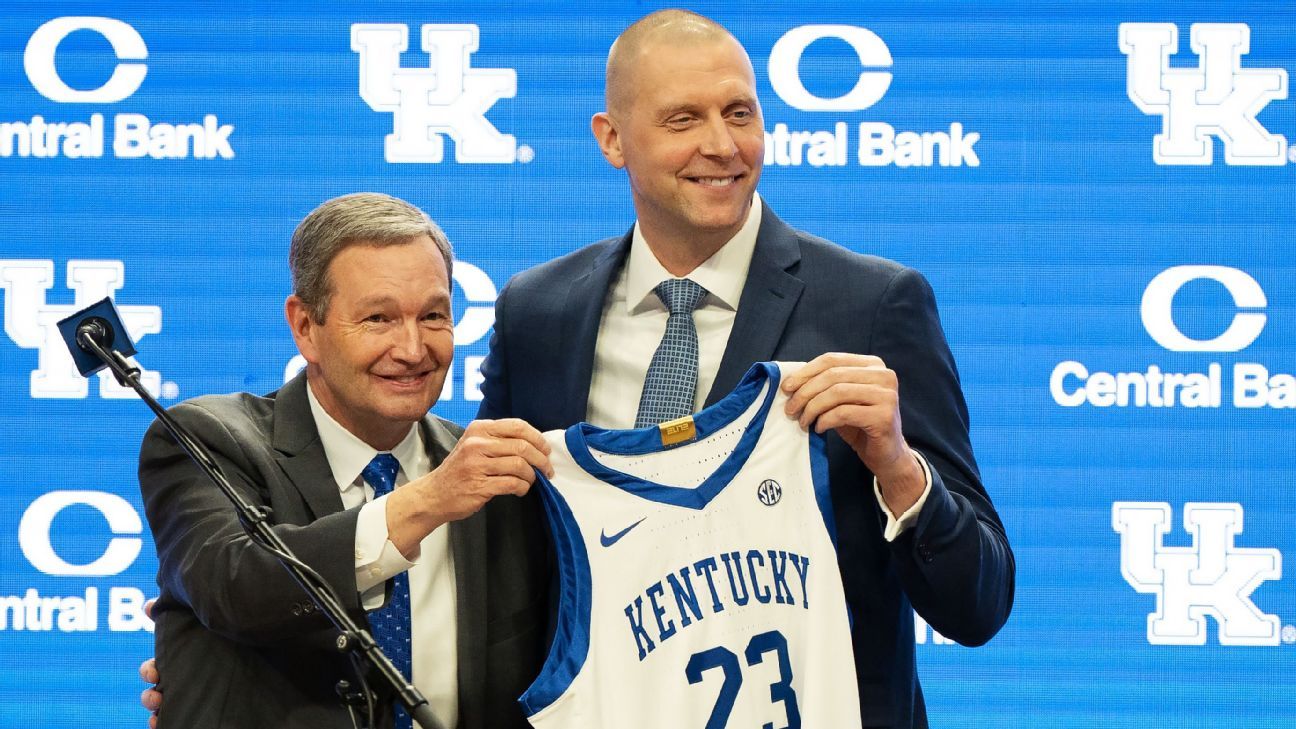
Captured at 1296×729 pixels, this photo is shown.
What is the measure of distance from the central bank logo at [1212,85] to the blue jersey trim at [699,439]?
1871mm

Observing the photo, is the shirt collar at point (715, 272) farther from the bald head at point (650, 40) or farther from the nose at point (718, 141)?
the bald head at point (650, 40)

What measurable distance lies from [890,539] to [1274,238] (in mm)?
1964

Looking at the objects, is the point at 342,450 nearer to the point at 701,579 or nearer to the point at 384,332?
the point at 384,332

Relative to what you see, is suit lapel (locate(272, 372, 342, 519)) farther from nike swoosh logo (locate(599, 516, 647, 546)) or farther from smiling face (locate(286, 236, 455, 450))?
nike swoosh logo (locate(599, 516, 647, 546))

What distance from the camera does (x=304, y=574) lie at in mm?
1897

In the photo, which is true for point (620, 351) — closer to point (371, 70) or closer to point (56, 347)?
point (371, 70)

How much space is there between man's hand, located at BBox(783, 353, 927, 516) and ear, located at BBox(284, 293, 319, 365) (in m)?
0.75

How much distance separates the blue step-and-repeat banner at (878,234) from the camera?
11.8 ft

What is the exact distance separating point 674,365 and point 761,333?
0.16 metres

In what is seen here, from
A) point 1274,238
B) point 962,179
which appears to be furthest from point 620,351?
point 1274,238

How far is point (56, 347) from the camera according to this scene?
12.2 feet

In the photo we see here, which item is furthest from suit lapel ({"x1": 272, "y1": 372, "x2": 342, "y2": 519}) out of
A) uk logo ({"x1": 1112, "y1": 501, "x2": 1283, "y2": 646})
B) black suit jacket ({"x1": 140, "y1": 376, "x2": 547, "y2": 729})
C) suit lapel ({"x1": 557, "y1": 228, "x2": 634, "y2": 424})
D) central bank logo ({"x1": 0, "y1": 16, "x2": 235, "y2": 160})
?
uk logo ({"x1": 1112, "y1": 501, "x2": 1283, "y2": 646})

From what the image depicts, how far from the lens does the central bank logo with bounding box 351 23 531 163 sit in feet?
12.1

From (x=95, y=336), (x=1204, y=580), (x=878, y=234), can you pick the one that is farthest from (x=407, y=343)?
(x=1204, y=580)
